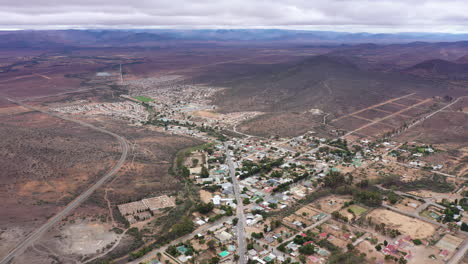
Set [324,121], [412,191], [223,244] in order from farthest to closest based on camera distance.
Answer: [324,121] → [412,191] → [223,244]

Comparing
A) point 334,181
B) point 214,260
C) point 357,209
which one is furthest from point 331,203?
point 214,260

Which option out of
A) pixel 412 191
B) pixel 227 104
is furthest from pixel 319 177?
pixel 227 104

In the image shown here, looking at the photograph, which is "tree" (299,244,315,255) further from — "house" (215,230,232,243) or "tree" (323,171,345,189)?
"tree" (323,171,345,189)

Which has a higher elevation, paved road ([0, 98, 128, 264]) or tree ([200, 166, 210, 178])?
tree ([200, 166, 210, 178])

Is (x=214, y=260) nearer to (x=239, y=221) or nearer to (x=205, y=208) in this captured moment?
(x=239, y=221)

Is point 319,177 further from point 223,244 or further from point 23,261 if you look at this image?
point 23,261

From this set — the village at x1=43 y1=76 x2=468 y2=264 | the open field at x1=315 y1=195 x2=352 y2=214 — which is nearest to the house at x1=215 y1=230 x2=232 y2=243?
the village at x1=43 y1=76 x2=468 y2=264

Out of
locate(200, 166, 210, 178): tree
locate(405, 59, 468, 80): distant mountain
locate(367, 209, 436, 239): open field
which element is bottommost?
locate(367, 209, 436, 239): open field

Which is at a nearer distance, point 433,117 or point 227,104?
point 433,117
